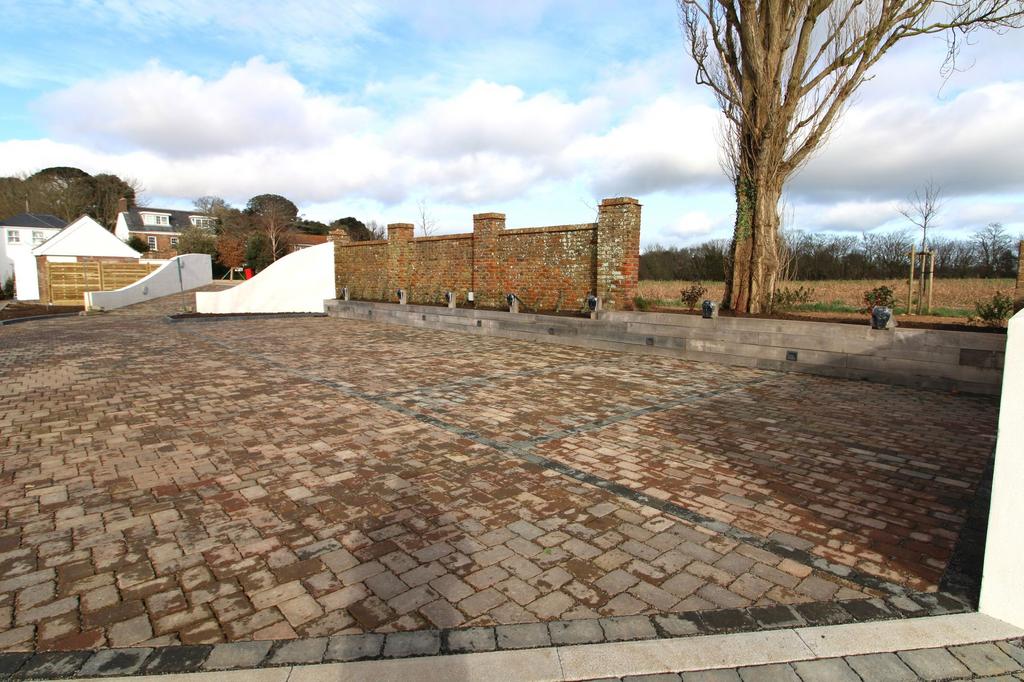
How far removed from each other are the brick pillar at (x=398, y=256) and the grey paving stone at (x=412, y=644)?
53.9ft

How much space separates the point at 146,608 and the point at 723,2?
524 inches

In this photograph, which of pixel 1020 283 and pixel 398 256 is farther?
pixel 398 256

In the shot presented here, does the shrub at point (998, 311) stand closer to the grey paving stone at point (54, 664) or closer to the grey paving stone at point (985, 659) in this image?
the grey paving stone at point (985, 659)

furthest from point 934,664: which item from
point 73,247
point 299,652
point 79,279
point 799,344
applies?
point 73,247

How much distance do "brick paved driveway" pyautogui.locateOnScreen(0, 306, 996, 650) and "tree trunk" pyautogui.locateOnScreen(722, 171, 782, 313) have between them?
3961 millimetres

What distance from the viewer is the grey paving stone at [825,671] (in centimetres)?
204

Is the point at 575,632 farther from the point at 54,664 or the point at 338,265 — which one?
the point at 338,265

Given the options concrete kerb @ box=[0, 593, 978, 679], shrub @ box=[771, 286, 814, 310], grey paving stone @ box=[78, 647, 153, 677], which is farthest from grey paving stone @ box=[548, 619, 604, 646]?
shrub @ box=[771, 286, 814, 310]

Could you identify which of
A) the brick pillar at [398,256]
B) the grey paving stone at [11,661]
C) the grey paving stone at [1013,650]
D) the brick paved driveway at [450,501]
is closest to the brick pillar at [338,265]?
the brick pillar at [398,256]

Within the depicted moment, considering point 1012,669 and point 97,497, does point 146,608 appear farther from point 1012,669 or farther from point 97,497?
point 1012,669

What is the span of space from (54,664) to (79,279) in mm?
34879

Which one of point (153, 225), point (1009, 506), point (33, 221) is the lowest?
point (1009, 506)

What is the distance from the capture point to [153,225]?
5541 cm

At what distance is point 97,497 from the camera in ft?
12.3
